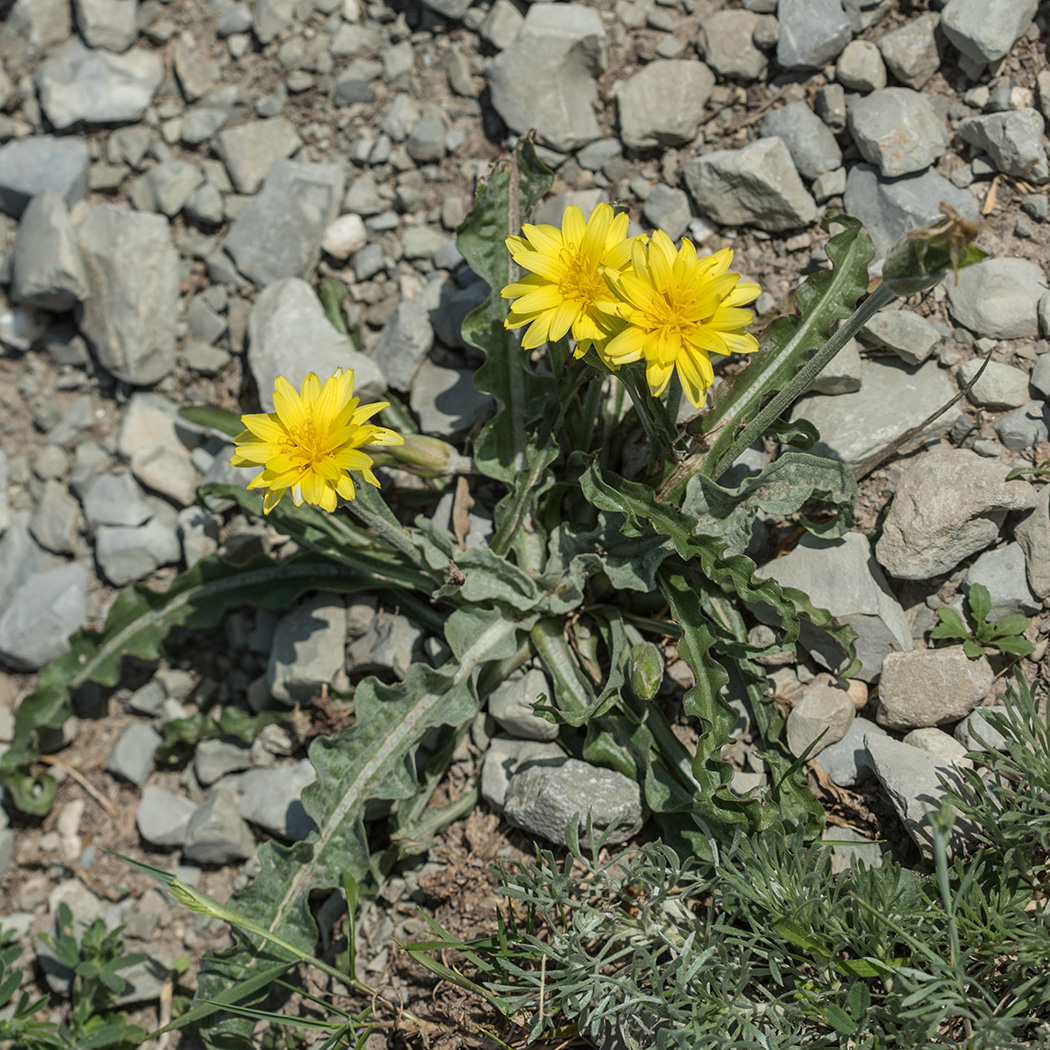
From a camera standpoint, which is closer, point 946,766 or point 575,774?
point 946,766

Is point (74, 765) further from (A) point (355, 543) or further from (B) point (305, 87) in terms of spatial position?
(B) point (305, 87)

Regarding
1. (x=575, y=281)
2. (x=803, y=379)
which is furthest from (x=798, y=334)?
(x=575, y=281)

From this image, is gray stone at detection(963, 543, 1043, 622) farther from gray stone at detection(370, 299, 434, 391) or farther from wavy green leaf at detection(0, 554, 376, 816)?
wavy green leaf at detection(0, 554, 376, 816)

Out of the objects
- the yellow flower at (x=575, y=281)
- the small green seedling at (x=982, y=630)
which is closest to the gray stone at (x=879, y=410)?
the small green seedling at (x=982, y=630)

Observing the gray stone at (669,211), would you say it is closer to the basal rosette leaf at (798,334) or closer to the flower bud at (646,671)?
the basal rosette leaf at (798,334)

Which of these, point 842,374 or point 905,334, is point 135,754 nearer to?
point 842,374

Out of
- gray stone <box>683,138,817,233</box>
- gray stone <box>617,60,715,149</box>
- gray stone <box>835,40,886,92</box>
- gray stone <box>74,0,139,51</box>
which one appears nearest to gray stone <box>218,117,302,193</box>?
gray stone <box>74,0,139,51</box>

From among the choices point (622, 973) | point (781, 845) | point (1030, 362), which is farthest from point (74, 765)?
point (1030, 362)
